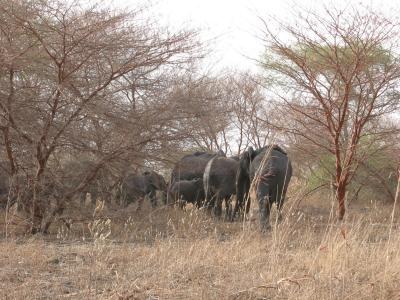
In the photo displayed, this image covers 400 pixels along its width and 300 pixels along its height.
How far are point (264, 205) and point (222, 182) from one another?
3.66 meters

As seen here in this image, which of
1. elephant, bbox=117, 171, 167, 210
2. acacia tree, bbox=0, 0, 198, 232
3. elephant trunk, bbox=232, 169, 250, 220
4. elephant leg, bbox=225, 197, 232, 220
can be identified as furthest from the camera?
elephant, bbox=117, 171, 167, 210

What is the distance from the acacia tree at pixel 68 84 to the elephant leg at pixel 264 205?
1.58m

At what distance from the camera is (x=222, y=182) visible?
12.0 meters

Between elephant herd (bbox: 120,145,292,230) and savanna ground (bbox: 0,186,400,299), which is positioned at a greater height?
elephant herd (bbox: 120,145,292,230)

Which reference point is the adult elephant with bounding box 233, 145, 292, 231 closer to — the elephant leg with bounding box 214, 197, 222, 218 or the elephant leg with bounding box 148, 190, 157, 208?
the elephant leg with bounding box 214, 197, 222, 218

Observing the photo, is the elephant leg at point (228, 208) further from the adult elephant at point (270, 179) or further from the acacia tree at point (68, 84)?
the acacia tree at point (68, 84)

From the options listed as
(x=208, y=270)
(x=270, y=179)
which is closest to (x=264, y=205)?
(x=270, y=179)

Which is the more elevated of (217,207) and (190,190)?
(190,190)

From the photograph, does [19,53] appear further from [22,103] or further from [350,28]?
[350,28]

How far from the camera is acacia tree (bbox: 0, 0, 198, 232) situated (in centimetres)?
763

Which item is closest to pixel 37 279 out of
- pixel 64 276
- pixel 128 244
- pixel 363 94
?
pixel 64 276

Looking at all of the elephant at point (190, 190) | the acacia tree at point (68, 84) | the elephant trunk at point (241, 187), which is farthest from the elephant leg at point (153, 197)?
the acacia tree at point (68, 84)

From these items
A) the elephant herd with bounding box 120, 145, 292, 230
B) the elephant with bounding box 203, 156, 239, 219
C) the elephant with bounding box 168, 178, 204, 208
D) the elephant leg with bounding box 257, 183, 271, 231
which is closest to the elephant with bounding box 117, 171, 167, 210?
the elephant herd with bounding box 120, 145, 292, 230

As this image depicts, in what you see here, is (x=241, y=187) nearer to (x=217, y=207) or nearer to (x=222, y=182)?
(x=222, y=182)
